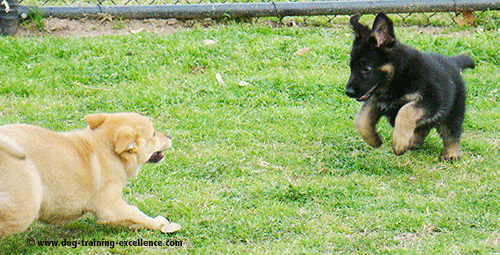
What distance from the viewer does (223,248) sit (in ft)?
12.3

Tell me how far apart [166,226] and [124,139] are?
60 centimetres

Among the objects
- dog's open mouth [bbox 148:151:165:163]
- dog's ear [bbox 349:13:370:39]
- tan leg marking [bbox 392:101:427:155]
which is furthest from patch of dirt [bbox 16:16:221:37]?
tan leg marking [bbox 392:101:427:155]

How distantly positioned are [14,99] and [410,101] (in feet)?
11.5

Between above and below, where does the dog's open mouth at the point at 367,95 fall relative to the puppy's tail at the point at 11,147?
below

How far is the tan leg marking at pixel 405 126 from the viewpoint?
4.62m

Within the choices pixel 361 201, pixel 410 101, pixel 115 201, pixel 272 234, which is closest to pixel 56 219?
pixel 115 201

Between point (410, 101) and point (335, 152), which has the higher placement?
point (410, 101)

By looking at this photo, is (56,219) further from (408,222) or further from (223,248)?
(408,222)

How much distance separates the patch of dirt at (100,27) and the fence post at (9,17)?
123 millimetres

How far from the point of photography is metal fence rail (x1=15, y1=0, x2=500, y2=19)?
271 inches

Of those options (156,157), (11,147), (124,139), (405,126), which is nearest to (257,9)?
(405,126)

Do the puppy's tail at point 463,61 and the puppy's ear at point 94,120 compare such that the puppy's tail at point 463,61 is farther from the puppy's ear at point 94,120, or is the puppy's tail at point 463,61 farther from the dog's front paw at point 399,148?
the puppy's ear at point 94,120

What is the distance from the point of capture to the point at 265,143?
5.17 metres

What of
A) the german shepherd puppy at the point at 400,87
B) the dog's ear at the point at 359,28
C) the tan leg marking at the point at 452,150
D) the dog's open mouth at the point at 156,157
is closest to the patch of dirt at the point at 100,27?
the dog's ear at the point at 359,28
